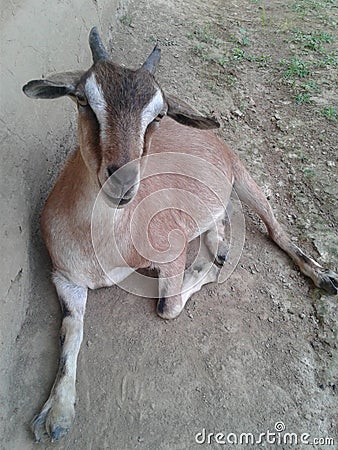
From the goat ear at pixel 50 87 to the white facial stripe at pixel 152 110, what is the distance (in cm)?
34

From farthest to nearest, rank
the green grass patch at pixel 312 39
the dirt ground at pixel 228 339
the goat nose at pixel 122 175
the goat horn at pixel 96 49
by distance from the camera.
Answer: the green grass patch at pixel 312 39
the goat horn at pixel 96 49
the dirt ground at pixel 228 339
the goat nose at pixel 122 175

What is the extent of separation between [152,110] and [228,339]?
53.1 inches

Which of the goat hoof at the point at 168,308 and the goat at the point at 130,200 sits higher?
the goat at the point at 130,200

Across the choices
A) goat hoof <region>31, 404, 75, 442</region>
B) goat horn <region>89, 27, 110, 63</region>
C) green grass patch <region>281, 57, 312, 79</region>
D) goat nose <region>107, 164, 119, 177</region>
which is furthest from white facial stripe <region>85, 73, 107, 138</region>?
green grass patch <region>281, 57, 312, 79</region>

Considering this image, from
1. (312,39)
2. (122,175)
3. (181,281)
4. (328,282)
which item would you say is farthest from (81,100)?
(312,39)

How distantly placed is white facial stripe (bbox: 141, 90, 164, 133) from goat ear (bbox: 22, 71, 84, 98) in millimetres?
343

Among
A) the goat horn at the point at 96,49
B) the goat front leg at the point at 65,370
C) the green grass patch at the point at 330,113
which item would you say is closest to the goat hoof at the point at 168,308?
the goat front leg at the point at 65,370

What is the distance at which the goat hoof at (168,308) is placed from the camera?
281 cm

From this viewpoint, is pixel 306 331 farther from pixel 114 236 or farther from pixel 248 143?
pixel 248 143

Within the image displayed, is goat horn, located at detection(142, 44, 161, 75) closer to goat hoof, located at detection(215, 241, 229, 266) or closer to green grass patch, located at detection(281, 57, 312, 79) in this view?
goat hoof, located at detection(215, 241, 229, 266)

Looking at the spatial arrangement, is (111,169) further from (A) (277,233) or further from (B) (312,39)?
(B) (312,39)

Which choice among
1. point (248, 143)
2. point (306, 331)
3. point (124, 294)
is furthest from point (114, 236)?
point (248, 143)

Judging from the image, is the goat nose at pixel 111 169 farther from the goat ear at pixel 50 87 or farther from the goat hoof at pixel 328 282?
the goat hoof at pixel 328 282

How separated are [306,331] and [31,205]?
1.76m
